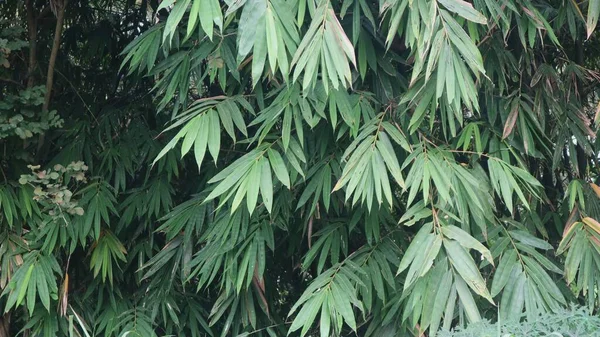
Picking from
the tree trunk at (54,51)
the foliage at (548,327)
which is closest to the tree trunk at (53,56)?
the tree trunk at (54,51)

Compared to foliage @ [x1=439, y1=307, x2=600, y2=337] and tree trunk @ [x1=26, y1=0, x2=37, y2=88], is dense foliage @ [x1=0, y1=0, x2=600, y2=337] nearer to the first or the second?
tree trunk @ [x1=26, y1=0, x2=37, y2=88]

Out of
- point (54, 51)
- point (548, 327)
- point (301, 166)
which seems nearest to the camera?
point (548, 327)

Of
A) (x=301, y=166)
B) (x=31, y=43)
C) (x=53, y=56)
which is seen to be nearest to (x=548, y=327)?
(x=301, y=166)

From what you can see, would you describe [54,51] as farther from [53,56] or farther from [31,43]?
[31,43]

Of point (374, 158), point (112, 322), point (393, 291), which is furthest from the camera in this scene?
point (112, 322)

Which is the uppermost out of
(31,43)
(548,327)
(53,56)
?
(31,43)

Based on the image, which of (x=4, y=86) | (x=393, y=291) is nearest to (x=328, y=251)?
(x=393, y=291)

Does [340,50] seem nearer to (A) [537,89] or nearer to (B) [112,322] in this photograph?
(A) [537,89]

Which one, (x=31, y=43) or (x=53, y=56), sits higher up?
(x=31, y=43)

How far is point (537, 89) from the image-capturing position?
2.45 metres

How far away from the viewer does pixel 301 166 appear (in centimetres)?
235

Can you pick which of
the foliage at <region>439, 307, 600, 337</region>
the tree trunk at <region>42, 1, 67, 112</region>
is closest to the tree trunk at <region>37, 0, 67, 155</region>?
the tree trunk at <region>42, 1, 67, 112</region>

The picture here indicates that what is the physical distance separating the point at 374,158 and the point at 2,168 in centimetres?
160

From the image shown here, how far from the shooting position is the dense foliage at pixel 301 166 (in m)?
1.97
